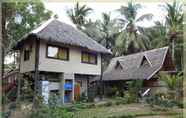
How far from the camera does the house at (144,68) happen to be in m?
9.02

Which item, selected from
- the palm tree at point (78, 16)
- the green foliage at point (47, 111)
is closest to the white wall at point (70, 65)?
the green foliage at point (47, 111)

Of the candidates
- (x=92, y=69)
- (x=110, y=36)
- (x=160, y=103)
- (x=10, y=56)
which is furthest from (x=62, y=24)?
(x=110, y=36)

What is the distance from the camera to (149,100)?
6664 millimetres

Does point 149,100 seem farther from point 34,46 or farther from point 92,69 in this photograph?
point 34,46

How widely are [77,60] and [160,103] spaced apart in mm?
3008

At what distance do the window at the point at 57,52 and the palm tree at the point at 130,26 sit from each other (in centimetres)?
592

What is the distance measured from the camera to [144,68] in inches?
378

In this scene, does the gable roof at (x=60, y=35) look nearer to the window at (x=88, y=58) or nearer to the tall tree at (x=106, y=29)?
the window at (x=88, y=58)

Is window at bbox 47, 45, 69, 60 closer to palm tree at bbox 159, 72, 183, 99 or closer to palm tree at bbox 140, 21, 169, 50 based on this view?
palm tree at bbox 159, 72, 183, 99

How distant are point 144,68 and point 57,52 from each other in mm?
3676

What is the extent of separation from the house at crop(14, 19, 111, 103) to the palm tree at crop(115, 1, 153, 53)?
4812 mm

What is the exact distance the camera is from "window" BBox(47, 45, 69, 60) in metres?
7.32

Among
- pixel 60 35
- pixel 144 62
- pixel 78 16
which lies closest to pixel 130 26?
pixel 78 16

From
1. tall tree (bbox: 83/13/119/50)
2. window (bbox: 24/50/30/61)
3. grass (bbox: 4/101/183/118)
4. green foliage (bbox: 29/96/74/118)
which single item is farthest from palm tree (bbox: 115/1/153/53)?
green foliage (bbox: 29/96/74/118)
